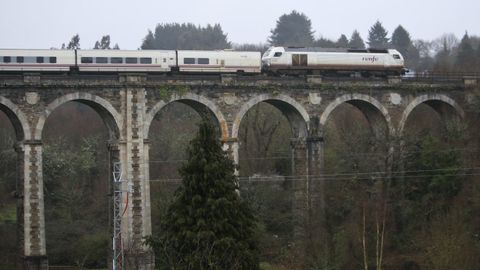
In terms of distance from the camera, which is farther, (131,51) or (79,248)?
(79,248)

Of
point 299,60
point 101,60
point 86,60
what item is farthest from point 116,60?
point 299,60

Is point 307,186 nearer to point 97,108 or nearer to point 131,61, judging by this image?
point 131,61

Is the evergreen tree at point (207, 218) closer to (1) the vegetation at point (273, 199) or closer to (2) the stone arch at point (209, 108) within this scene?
(1) the vegetation at point (273, 199)

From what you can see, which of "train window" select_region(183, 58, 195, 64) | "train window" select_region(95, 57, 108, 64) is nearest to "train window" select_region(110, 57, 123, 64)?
"train window" select_region(95, 57, 108, 64)

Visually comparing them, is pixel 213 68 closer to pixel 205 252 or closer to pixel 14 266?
pixel 14 266

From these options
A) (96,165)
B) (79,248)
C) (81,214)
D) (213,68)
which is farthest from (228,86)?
(96,165)

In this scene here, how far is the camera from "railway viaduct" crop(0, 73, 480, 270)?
36.8 m

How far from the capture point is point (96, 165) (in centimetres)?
5697

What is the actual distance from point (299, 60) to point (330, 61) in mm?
1904

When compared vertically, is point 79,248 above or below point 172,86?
below

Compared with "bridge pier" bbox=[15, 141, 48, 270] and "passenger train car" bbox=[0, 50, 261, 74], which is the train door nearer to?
"passenger train car" bbox=[0, 50, 261, 74]

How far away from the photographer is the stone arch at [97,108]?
122ft

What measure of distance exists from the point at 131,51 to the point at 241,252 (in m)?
16.3

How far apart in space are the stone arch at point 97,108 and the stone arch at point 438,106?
1499cm
